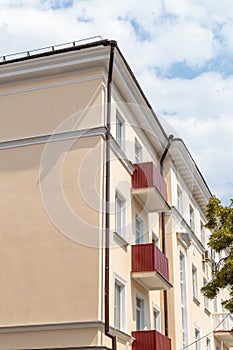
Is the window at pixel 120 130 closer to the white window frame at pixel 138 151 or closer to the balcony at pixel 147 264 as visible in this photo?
the white window frame at pixel 138 151

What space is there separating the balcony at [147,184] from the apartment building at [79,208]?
0.04m

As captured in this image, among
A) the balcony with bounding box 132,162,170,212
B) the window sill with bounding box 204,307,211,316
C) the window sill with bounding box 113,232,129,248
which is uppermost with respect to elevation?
the balcony with bounding box 132,162,170,212

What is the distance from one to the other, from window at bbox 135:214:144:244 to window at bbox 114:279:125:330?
2.56m

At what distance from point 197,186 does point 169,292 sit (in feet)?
24.1

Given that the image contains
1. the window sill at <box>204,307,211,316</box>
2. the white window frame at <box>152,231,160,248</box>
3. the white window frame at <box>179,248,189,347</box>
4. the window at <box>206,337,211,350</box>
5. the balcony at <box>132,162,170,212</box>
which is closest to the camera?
the balcony at <box>132,162,170,212</box>

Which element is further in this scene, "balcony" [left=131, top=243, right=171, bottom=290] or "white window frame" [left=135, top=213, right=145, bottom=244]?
"white window frame" [left=135, top=213, right=145, bottom=244]

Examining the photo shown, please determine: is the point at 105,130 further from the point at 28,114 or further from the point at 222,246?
the point at 222,246

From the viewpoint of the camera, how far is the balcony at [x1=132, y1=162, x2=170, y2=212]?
711 inches

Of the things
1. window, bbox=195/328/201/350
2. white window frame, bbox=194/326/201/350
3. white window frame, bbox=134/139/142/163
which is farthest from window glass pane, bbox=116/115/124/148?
window, bbox=195/328/201/350

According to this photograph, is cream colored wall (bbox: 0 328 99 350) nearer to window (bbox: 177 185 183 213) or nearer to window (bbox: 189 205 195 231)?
window (bbox: 177 185 183 213)

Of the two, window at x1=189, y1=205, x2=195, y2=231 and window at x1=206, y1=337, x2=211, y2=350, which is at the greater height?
window at x1=189, y1=205, x2=195, y2=231

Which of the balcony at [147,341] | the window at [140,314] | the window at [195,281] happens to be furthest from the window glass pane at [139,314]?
the window at [195,281]

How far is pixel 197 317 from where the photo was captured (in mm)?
24312

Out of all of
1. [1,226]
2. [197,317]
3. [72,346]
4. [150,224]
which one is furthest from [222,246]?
[197,317]
